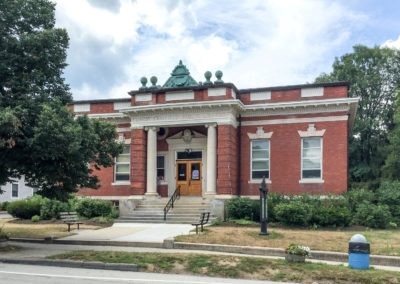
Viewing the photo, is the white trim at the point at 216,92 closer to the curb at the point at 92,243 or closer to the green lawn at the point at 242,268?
the curb at the point at 92,243

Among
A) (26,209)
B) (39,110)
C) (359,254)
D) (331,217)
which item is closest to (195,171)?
(331,217)

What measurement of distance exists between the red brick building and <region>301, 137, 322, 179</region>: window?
0.17 feet

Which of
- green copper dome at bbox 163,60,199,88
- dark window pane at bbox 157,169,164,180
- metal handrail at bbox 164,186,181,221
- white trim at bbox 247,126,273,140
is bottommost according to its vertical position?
metal handrail at bbox 164,186,181,221

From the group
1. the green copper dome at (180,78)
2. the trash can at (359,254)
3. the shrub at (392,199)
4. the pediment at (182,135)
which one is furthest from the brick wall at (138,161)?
the trash can at (359,254)

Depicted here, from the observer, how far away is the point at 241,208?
25828mm

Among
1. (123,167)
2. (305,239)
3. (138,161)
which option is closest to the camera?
(305,239)

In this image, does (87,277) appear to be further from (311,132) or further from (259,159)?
(311,132)

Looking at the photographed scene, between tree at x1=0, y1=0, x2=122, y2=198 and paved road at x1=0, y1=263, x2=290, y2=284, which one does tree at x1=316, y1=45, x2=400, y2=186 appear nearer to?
tree at x1=0, y1=0, x2=122, y2=198

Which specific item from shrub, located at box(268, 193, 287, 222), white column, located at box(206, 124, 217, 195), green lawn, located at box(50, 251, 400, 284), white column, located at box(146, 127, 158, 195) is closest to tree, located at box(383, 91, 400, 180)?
shrub, located at box(268, 193, 287, 222)

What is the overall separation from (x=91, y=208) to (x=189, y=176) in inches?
238

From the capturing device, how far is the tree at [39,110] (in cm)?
1608

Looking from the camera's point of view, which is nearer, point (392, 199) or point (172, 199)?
point (392, 199)

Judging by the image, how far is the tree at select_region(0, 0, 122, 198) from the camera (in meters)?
16.1

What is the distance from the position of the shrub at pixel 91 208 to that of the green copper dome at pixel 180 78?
27.1 feet
